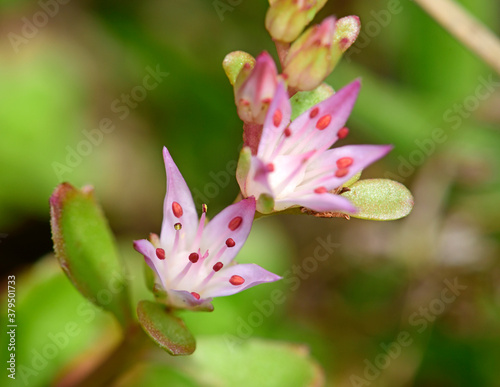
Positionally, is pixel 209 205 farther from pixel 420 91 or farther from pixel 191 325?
pixel 420 91

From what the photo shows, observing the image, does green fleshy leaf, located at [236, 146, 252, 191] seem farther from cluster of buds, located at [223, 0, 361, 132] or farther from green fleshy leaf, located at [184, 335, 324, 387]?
green fleshy leaf, located at [184, 335, 324, 387]

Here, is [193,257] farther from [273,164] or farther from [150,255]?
[273,164]

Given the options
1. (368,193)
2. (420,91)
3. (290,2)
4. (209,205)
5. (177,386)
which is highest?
(290,2)

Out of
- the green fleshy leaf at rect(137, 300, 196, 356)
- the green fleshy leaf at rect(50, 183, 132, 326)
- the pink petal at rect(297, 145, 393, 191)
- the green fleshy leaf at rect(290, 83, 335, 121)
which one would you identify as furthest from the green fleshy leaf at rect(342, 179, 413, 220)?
the green fleshy leaf at rect(50, 183, 132, 326)

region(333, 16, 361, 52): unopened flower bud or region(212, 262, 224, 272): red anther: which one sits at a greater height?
region(333, 16, 361, 52): unopened flower bud

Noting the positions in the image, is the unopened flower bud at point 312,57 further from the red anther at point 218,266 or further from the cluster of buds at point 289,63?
the red anther at point 218,266

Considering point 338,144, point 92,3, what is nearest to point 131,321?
point 338,144
